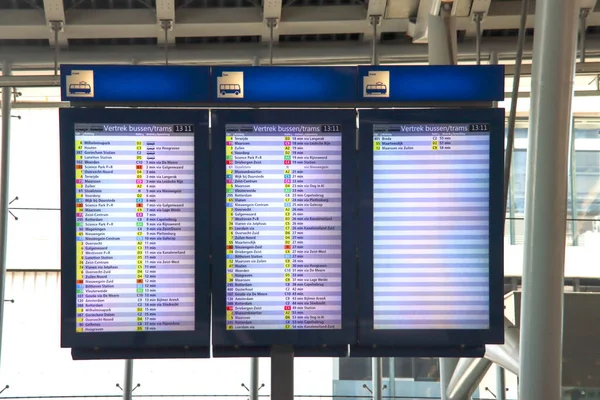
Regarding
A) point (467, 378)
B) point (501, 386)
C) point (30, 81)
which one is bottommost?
point (501, 386)

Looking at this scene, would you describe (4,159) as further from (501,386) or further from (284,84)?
(284,84)

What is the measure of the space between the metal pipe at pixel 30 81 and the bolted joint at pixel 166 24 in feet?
5.13

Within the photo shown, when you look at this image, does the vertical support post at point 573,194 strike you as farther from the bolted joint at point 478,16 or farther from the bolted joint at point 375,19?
the bolted joint at point 375,19

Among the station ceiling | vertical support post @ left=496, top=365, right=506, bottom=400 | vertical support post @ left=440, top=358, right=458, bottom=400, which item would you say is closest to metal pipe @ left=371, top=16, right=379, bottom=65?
the station ceiling

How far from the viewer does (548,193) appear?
5914 millimetres

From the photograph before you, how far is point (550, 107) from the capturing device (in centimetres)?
591

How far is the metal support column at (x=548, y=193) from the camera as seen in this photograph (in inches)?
233

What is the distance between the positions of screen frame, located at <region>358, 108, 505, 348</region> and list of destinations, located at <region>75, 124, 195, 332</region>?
0.94m

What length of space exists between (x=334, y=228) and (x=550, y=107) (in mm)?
2151

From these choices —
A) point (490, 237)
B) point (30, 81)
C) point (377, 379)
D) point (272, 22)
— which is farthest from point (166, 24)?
point (490, 237)

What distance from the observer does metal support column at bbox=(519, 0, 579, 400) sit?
19.4ft

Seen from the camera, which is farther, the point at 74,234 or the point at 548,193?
the point at 548,193

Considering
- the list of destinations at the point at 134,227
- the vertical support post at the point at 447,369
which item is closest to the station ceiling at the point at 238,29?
the vertical support post at the point at 447,369

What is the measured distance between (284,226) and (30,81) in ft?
24.7
